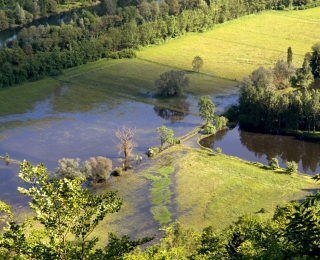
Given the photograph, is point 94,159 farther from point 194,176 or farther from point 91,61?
point 91,61

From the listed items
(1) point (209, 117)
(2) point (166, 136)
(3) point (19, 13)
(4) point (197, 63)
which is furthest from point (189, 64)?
(3) point (19, 13)

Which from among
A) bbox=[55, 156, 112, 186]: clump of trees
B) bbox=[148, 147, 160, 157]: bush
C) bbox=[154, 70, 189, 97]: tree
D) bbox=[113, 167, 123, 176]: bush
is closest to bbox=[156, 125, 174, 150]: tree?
bbox=[148, 147, 160, 157]: bush

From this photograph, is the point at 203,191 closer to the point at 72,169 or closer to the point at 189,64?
the point at 72,169

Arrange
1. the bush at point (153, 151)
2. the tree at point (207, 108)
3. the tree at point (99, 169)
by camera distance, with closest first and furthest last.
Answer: the tree at point (99, 169) → the bush at point (153, 151) → the tree at point (207, 108)

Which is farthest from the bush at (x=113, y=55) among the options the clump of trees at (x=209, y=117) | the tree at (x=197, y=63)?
the clump of trees at (x=209, y=117)

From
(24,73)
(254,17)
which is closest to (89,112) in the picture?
(24,73)

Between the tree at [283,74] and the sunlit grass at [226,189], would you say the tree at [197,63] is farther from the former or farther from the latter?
the sunlit grass at [226,189]
